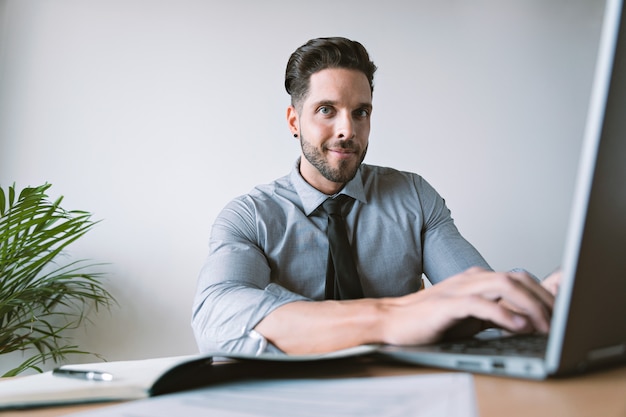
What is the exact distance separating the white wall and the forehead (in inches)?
42.7

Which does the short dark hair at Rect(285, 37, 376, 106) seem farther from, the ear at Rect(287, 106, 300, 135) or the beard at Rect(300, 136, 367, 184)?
the beard at Rect(300, 136, 367, 184)

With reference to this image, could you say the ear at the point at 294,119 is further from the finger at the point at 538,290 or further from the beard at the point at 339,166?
the finger at the point at 538,290

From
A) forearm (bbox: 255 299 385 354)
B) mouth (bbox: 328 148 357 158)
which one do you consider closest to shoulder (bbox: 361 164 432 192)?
mouth (bbox: 328 148 357 158)

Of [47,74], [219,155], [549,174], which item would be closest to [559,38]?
[549,174]

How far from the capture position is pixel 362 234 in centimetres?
177

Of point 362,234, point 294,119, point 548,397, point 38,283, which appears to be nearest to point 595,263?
point 548,397

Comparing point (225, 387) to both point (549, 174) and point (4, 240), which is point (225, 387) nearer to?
point (4, 240)

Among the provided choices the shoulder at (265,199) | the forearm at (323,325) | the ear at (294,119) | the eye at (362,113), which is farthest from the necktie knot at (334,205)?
the forearm at (323,325)

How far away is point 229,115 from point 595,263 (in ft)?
8.93

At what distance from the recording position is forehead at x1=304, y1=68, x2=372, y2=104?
1909mm

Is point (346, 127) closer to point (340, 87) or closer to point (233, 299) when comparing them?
point (340, 87)

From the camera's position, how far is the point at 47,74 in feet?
9.80

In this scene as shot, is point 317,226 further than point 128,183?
No

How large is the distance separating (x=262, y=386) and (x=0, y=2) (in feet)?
10.1
